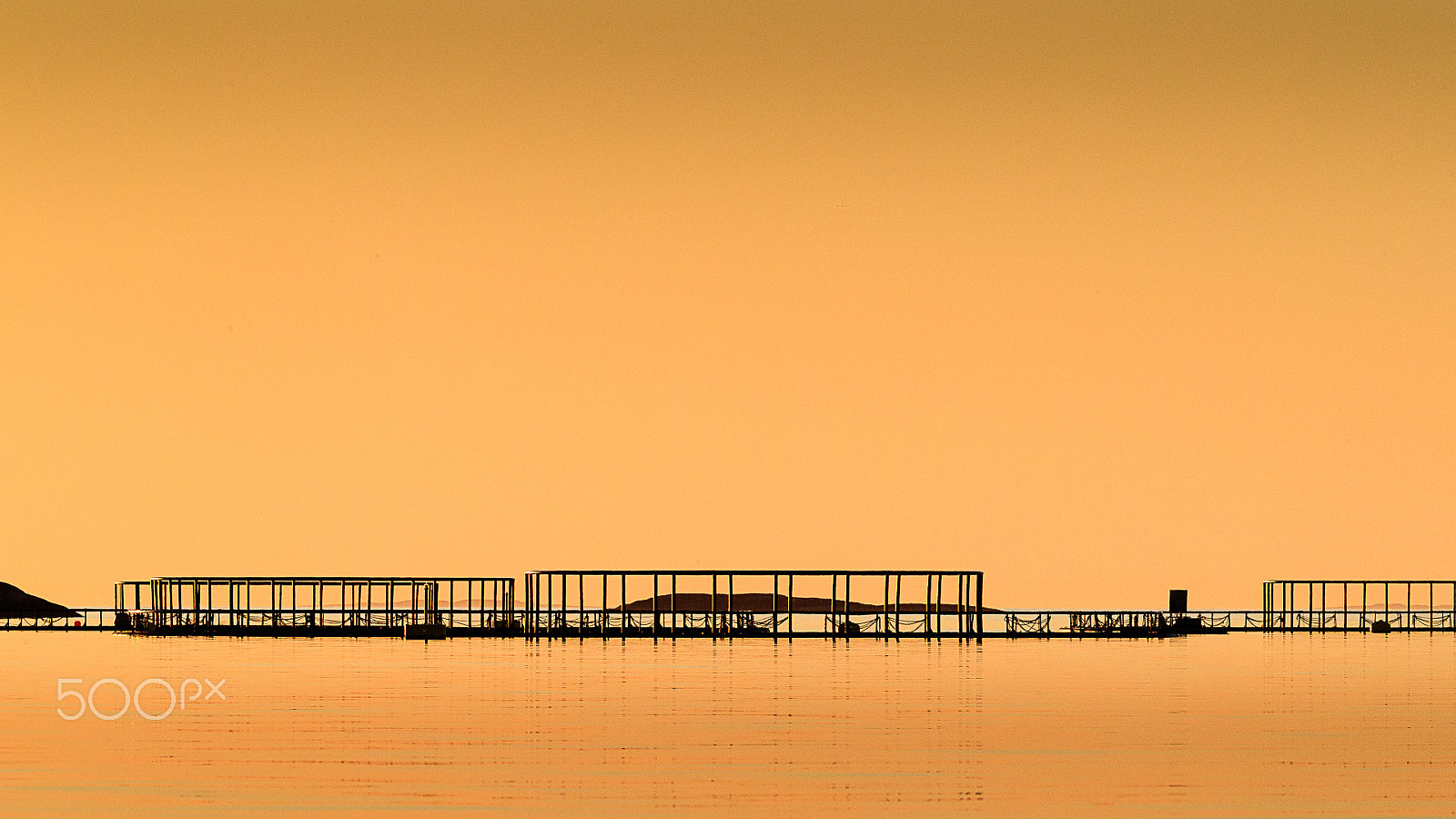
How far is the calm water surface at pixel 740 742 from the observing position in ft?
71.0

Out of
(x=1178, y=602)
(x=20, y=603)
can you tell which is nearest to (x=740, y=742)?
(x=1178, y=602)

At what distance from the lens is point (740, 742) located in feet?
95.5

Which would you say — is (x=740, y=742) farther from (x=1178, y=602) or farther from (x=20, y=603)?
(x=20, y=603)

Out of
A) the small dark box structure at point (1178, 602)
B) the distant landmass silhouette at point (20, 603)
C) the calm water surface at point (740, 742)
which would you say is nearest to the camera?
the calm water surface at point (740, 742)

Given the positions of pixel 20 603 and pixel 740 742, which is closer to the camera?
pixel 740 742

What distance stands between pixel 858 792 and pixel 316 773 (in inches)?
273

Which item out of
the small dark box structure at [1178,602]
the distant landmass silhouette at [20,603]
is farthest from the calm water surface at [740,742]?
the distant landmass silhouette at [20,603]

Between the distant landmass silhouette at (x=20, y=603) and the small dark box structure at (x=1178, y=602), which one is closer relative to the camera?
the small dark box structure at (x=1178, y=602)

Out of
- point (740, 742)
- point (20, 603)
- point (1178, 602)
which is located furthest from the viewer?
point (20, 603)

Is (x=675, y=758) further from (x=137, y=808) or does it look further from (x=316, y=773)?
(x=137, y=808)

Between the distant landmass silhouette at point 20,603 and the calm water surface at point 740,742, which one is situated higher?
the calm water surface at point 740,742

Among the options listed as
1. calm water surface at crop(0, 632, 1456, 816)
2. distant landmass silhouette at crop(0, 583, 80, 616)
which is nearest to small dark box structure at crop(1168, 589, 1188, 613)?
calm water surface at crop(0, 632, 1456, 816)

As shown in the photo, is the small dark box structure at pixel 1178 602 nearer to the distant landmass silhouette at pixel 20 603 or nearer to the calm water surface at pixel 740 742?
the calm water surface at pixel 740 742

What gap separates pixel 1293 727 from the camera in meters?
32.9
